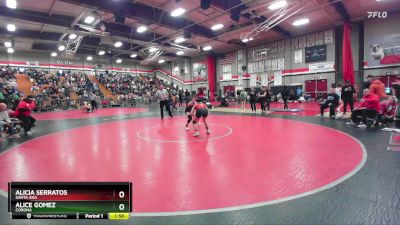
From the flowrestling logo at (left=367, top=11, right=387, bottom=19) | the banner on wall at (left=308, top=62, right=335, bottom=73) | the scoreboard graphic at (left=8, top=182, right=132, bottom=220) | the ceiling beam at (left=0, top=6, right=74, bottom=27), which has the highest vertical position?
the flowrestling logo at (left=367, top=11, right=387, bottom=19)

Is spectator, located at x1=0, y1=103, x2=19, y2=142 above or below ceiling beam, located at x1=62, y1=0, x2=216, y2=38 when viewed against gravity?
below

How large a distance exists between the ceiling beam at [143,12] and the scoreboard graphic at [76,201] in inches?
495

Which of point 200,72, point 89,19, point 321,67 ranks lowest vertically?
point 321,67

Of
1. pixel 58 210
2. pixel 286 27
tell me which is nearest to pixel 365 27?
pixel 286 27

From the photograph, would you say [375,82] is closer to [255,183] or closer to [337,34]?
[255,183]

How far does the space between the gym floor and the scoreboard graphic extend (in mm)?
518

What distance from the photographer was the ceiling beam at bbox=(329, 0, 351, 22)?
14.8 meters

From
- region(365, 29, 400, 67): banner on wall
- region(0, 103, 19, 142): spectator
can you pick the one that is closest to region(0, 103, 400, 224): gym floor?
region(0, 103, 19, 142): spectator

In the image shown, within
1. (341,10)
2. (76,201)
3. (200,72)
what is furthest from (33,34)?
(341,10)

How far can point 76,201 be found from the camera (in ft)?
6.62

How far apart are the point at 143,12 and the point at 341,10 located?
44.5ft

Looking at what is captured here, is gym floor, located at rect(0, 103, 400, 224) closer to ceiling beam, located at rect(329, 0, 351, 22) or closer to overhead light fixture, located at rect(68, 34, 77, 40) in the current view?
ceiling beam, located at rect(329, 0, 351, 22)

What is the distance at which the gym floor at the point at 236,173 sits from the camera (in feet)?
8.30

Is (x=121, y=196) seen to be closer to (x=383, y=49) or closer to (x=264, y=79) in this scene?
(x=383, y=49)
